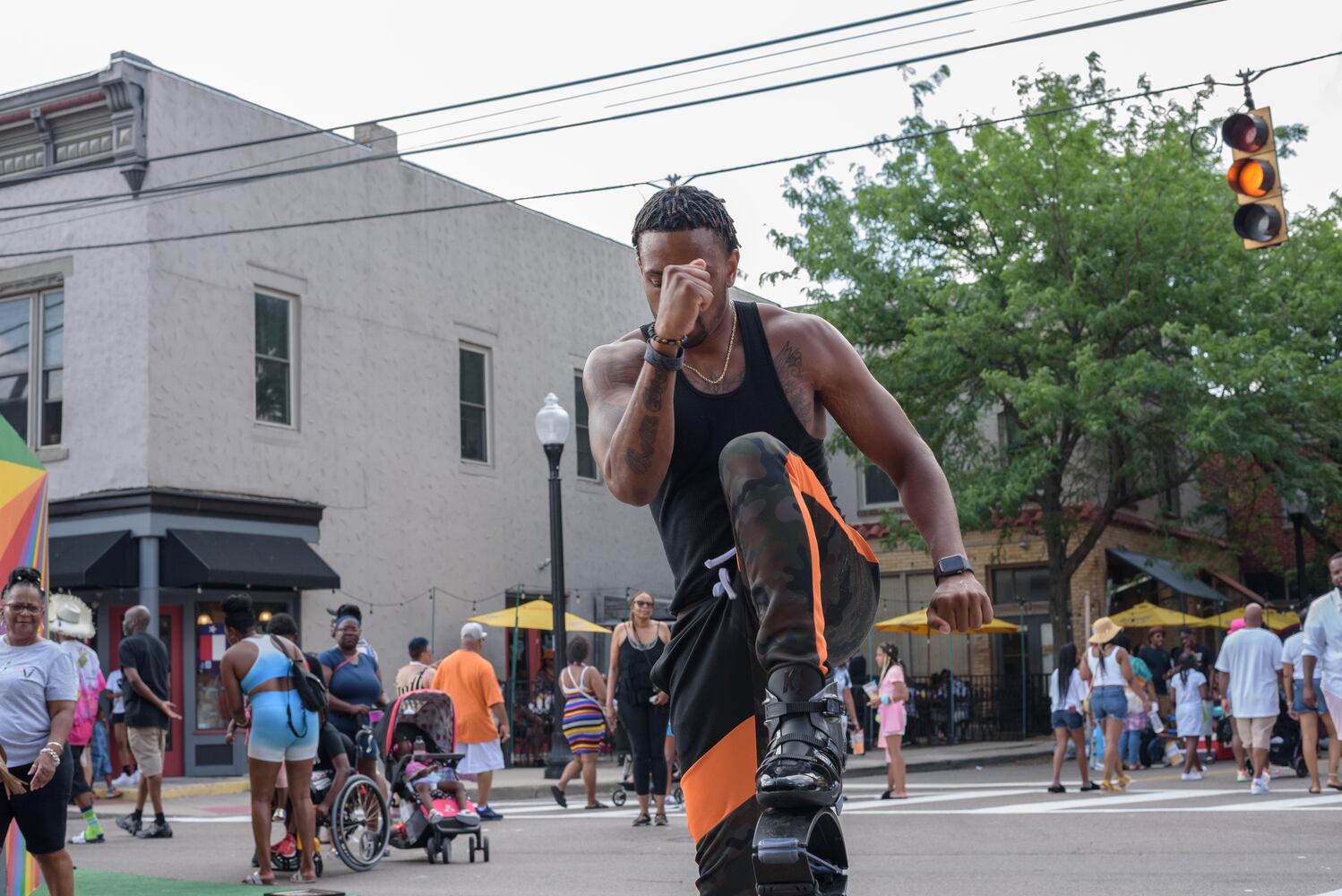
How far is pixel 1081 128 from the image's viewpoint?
26.0 m

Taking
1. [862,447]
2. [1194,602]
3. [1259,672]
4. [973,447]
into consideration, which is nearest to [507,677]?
[973,447]

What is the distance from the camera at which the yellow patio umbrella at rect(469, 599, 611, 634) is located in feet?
82.1

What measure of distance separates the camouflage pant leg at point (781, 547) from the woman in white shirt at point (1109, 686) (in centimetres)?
1445

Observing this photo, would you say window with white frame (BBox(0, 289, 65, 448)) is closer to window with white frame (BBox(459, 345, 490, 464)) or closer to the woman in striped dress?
window with white frame (BBox(459, 345, 490, 464))

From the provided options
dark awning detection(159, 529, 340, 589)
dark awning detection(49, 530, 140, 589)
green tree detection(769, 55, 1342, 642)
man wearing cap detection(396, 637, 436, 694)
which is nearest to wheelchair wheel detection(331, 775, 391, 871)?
man wearing cap detection(396, 637, 436, 694)

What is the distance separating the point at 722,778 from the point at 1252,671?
13.8 meters

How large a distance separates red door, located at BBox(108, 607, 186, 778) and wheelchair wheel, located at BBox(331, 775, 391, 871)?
34.9 feet

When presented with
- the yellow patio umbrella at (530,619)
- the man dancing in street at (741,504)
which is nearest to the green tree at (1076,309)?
the yellow patio umbrella at (530,619)

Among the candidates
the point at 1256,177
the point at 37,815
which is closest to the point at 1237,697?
the point at 1256,177

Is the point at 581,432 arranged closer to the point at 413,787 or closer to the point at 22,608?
the point at 413,787

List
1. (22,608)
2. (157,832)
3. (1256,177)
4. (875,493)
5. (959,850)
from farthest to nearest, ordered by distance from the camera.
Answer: (875,493) < (157,832) < (1256,177) < (959,850) < (22,608)

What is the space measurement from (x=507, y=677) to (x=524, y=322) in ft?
20.1

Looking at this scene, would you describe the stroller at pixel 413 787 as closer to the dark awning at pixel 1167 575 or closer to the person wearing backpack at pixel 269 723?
the person wearing backpack at pixel 269 723

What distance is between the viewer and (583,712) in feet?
51.9
